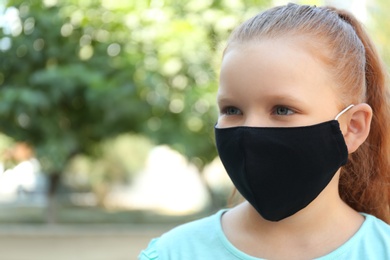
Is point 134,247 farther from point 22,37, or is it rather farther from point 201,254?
point 201,254

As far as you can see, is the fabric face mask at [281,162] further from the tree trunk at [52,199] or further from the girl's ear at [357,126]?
the tree trunk at [52,199]

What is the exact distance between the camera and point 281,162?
1702 mm

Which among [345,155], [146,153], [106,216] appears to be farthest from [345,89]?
[146,153]

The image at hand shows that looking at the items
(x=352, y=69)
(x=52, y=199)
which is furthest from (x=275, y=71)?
(x=52, y=199)

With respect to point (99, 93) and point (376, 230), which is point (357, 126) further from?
point (99, 93)

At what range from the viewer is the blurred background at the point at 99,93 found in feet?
31.5

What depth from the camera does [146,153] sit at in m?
22.8

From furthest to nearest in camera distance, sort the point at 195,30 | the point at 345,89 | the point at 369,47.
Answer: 1. the point at 195,30
2. the point at 369,47
3. the point at 345,89

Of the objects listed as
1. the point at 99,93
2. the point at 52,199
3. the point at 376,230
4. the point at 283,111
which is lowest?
the point at 52,199

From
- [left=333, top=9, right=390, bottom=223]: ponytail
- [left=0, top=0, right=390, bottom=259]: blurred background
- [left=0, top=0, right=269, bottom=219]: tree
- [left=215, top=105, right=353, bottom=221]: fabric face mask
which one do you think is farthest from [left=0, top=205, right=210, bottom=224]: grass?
[left=215, top=105, right=353, bottom=221]: fabric face mask

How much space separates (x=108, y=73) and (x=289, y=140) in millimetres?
10368

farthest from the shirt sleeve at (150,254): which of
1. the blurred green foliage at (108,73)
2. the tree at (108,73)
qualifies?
the blurred green foliage at (108,73)

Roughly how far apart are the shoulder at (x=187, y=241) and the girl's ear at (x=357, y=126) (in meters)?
0.39

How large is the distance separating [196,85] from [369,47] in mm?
8176
